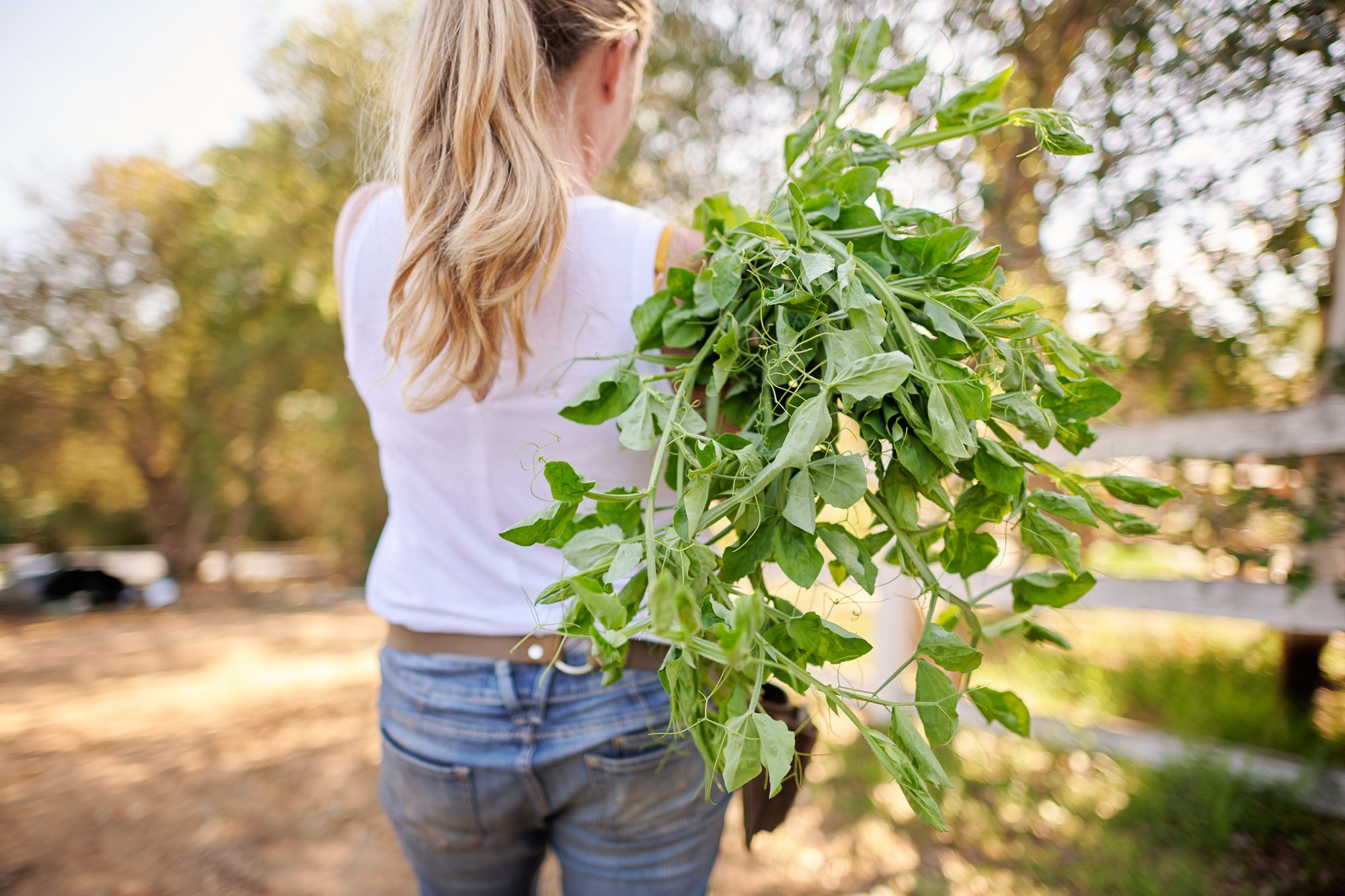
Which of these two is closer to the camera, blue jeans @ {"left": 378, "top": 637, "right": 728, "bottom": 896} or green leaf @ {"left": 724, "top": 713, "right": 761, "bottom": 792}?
green leaf @ {"left": 724, "top": 713, "right": 761, "bottom": 792}

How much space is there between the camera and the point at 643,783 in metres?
1.07

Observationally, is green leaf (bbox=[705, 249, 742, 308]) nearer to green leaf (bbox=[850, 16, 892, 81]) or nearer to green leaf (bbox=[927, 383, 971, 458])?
green leaf (bbox=[927, 383, 971, 458])

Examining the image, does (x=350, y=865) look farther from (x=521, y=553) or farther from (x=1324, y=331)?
(x=1324, y=331)

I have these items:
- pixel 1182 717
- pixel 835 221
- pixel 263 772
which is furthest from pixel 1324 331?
pixel 263 772

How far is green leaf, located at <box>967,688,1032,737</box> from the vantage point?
925 millimetres

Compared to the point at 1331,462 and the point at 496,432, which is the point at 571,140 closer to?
the point at 496,432

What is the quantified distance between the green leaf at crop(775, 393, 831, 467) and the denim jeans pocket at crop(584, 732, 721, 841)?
58cm

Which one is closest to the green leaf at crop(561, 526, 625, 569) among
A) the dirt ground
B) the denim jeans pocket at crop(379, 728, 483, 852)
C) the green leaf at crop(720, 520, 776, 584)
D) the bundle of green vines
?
the bundle of green vines

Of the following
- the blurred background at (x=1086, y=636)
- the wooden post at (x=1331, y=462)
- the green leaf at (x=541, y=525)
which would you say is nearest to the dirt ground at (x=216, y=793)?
the blurred background at (x=1086, y=636)

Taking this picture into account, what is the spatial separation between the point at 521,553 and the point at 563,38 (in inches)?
30.3

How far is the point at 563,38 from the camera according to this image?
41.5 inches

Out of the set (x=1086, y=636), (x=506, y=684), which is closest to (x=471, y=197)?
(x=506, y=684)

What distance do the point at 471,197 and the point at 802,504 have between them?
0.57 m

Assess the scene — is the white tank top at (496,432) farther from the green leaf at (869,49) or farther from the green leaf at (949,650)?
the green leaf at (949,650)
